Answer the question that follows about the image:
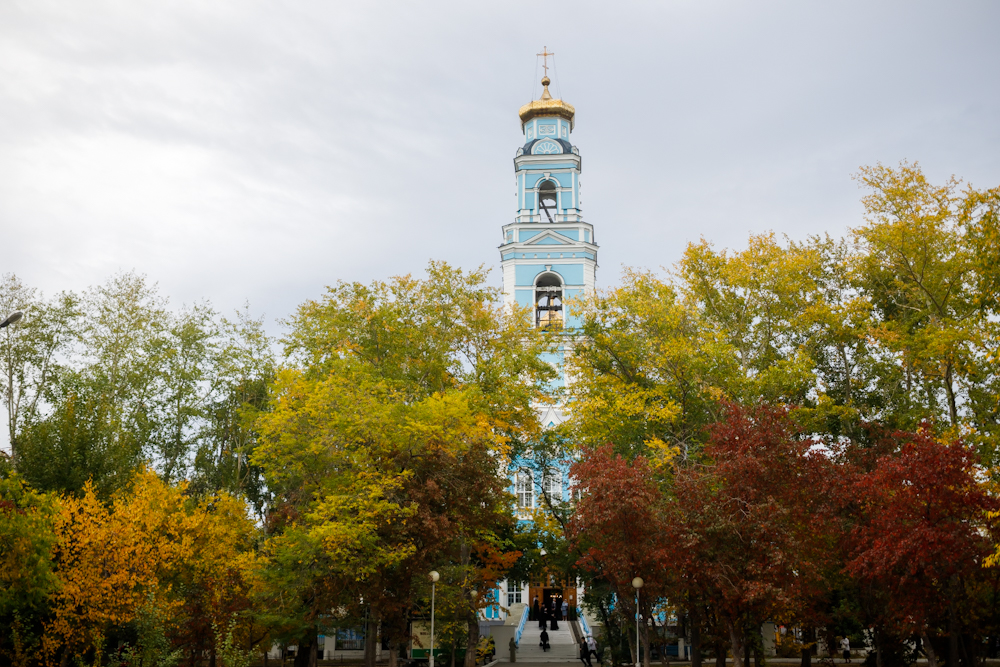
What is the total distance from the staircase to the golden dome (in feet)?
79.8

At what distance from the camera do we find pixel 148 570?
20.4 meters

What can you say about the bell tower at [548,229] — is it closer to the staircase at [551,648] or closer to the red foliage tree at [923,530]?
the staircase at [551,648]

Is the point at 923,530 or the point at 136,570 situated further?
the point at 136,570

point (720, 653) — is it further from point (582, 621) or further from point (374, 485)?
point (582, 621)

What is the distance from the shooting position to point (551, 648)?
31.7 m

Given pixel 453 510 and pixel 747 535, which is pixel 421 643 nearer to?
pixel 453 510

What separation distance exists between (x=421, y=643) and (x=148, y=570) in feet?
29.5

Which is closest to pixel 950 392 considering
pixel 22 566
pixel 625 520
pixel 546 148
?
pixel 625 520

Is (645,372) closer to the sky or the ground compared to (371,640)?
closer to the sky

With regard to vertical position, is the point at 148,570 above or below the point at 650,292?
A: below

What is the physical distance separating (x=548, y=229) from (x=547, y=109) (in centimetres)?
694

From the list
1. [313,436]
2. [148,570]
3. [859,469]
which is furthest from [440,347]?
[859,469]

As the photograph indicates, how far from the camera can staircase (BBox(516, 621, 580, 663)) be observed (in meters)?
30.7

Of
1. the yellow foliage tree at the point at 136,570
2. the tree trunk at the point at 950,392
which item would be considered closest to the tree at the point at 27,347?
the yellow foliage tree at the point at 136,570
